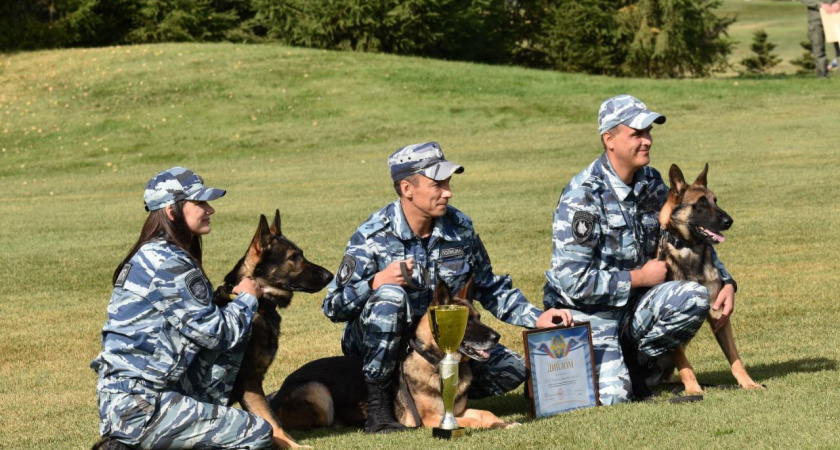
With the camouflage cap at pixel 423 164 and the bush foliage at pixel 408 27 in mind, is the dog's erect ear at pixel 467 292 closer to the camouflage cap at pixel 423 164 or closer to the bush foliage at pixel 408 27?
the camouflage cap at pixel 423 164

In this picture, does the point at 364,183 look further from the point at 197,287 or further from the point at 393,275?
the point at 197,287

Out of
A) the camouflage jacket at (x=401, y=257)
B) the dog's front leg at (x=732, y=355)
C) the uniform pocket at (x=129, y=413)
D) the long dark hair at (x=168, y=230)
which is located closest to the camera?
the uniform pocket at (x=129, y=413)

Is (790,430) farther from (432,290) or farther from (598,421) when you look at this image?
(432,290)

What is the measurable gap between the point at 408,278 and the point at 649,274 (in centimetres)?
150

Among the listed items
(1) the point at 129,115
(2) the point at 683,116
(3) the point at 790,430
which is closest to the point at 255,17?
(1) the point at 129,115

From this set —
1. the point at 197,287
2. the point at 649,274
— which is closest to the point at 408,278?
the point at 197,287

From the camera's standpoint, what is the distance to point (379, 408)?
6.21 metres

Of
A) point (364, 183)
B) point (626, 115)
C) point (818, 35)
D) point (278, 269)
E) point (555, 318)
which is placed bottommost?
point (364, 183)

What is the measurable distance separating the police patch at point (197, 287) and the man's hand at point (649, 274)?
2.58m

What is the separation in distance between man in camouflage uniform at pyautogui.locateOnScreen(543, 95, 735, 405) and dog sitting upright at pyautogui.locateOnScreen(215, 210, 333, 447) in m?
1.55

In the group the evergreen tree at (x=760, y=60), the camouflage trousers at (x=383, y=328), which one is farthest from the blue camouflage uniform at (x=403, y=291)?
the evergreen tree at (x=760, y=60)

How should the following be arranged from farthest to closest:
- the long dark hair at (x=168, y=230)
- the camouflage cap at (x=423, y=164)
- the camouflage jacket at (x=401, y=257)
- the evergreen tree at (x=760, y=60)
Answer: the evergreen tree at (x=760, y=60) → the camouflage jacket at (x=401, y=257) → the camouflage cap at (x=423, y=164) → the long dark hair at (x=168, y=230)

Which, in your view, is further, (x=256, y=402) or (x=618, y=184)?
(x=618, y=184)

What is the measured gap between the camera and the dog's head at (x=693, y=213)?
21.0 feet
